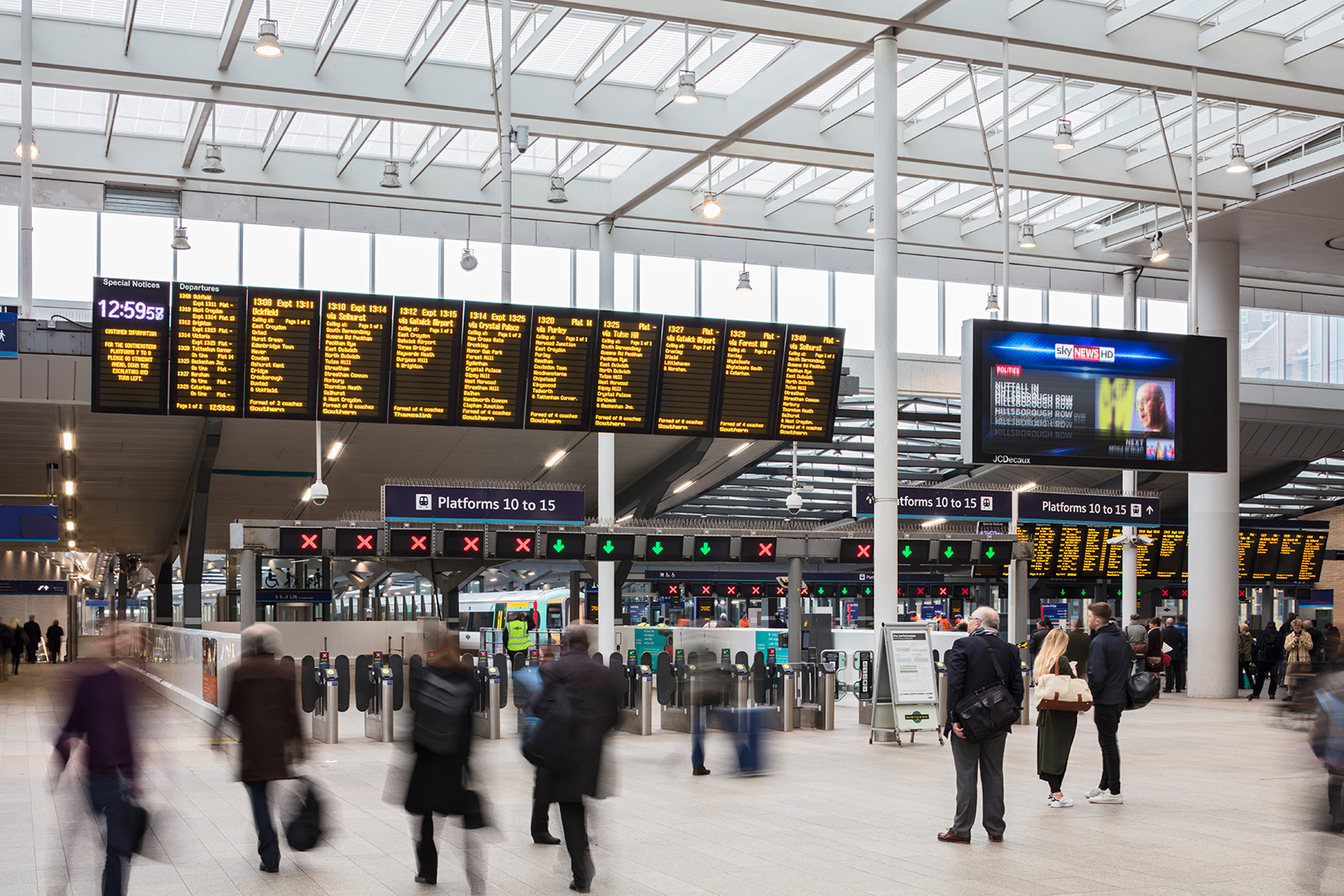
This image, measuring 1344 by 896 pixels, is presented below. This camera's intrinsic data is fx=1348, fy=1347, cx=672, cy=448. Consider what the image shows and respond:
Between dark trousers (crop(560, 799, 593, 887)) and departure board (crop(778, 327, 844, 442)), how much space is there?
9.73m

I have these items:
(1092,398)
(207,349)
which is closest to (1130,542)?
(1092,398)

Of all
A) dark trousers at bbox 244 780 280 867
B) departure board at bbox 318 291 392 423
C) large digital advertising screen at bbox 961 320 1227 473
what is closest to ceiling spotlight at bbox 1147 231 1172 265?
large digital advertising screen at bbox 961 320 1227 473

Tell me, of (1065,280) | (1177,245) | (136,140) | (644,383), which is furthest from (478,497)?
(1065,280)

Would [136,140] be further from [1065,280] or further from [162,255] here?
[1065,280]

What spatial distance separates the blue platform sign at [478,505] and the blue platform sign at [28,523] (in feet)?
27.0

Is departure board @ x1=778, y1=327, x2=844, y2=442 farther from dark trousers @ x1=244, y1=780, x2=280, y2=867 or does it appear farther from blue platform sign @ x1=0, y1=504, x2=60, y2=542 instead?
blue platform sign @ x1=0, y1=504, x2=60, y2=542

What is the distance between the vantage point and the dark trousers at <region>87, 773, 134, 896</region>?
6.32 metres

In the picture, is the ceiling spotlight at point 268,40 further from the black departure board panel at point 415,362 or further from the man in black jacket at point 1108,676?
the man in black jacket at point 1108,676

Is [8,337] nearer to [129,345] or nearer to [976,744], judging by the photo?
[129,345]

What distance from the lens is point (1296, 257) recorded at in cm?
2520

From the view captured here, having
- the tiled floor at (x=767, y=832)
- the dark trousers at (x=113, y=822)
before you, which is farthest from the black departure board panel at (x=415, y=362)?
the dark trousers at (x=113, y=822)

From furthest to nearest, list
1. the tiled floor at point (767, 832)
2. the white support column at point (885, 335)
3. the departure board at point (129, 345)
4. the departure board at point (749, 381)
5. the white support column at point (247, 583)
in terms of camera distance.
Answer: the white support column at point (247, 583) → the departure board at point (749, 381) → the white support column at point (885, 335) → the departure board at point (129, 345) → the tiled floor at point (767, 832)

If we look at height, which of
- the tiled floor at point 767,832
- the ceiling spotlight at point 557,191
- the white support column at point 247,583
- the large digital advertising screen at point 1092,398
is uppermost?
the ceiling spotlight at point 557,191

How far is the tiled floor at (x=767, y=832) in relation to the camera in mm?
7453
